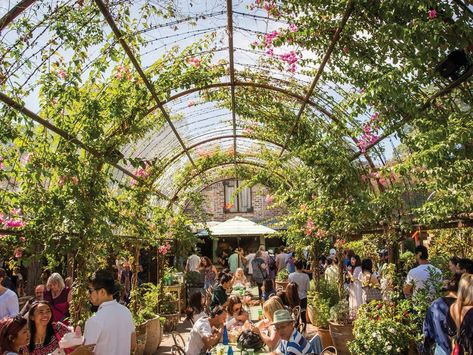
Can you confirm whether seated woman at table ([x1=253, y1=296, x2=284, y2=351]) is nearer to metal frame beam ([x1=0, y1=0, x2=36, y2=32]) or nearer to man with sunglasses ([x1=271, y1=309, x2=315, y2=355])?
man with sunglasses ([x1=271, y1=309, x2=315, y2=355])

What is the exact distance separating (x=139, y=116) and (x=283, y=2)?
2582 mm

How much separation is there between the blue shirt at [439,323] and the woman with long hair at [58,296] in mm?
4177

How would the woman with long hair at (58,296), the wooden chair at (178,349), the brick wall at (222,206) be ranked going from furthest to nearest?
1. the brick wall at (222,206)
2. the woman with long hair at (58,296)
3. the wooden chair at (178,349)

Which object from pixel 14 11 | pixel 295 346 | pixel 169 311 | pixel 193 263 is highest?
pixel 14 11

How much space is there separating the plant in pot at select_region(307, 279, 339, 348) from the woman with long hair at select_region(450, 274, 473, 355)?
449cm

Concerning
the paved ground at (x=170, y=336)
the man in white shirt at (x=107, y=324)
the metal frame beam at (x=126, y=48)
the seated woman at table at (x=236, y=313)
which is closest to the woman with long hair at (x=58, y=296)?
the seated woman at table at (x=236, y=313)

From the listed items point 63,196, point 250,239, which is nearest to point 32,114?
point 63,196

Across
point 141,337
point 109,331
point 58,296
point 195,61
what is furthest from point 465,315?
point 141,337

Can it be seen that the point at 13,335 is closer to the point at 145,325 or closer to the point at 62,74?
the point at 62,74

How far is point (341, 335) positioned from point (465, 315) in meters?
3.92

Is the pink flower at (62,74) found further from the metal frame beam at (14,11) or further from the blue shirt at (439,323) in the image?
the blue shirt at (439,323)

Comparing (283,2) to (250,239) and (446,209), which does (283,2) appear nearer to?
(446,209)

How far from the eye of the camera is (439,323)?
14.4 feet

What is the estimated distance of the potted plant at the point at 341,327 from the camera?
7.46 meters
